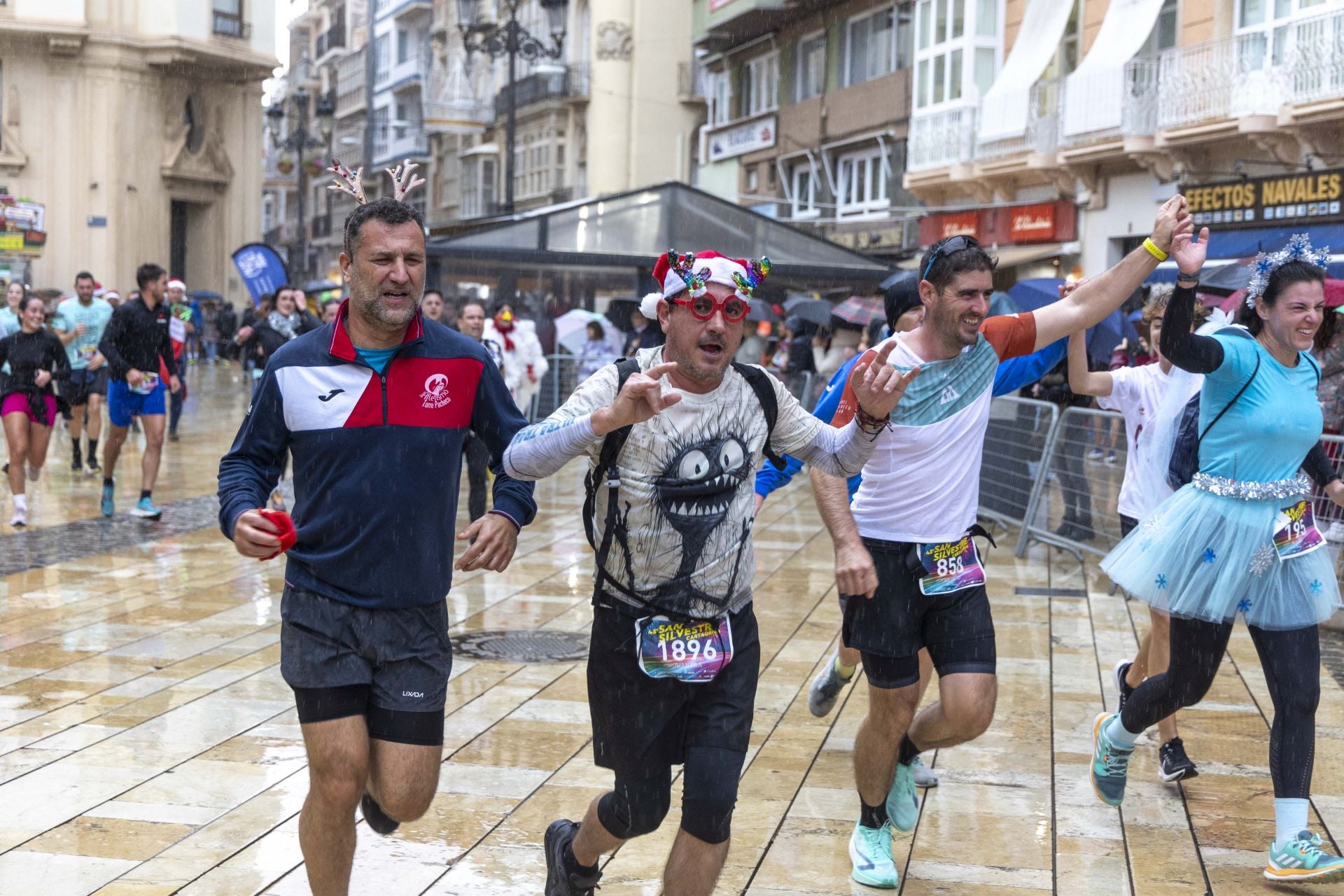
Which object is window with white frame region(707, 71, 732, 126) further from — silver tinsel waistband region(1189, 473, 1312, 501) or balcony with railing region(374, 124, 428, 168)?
silver tinsel waistband region(1189, 473, 1312, 501)

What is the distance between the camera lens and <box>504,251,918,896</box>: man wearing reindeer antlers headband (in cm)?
419

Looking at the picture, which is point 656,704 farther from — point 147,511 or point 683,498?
point 147,511

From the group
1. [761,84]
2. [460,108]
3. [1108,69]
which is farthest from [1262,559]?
[460,108]

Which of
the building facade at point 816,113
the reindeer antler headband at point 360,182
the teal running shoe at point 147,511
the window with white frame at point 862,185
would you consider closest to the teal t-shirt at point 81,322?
the teal running shoe at point 147,511

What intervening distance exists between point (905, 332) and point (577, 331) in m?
18.7

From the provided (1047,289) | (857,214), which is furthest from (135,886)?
(857,214)

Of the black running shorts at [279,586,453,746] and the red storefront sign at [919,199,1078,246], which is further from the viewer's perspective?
the red storefront sign at [919,199,1078,246]

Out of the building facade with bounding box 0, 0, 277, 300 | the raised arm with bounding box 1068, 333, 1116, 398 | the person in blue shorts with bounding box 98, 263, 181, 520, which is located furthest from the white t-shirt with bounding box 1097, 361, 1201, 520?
the building facade with bounding box 0, 0, 277, 300

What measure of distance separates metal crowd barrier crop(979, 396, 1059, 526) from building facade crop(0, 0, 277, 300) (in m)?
39.0

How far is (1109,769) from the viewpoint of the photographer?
5.84 meters

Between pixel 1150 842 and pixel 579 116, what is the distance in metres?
49.0

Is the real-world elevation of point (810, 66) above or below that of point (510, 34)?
above

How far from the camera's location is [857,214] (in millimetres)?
34438

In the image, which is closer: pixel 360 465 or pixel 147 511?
pixel 360 465
